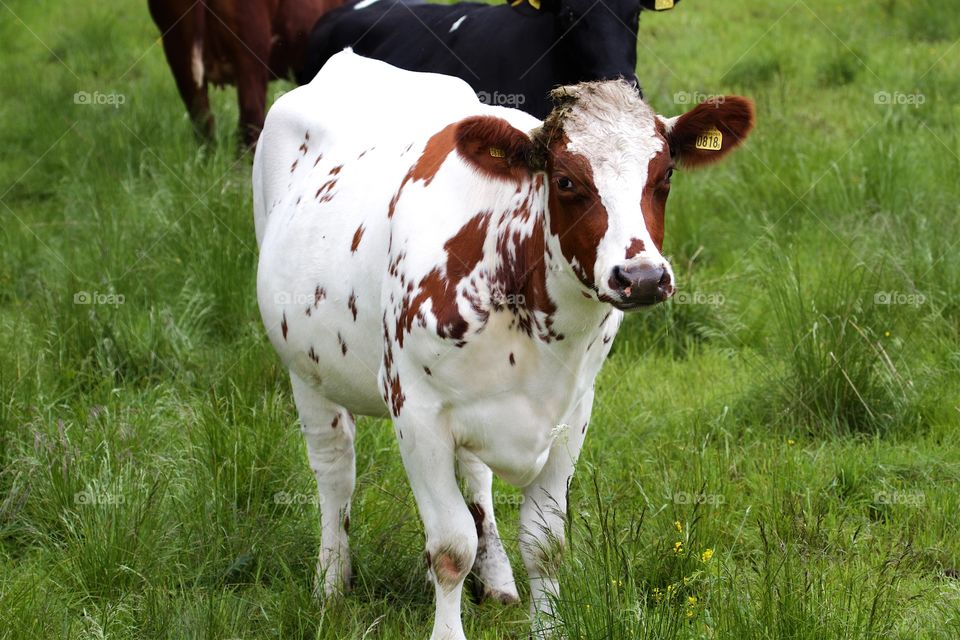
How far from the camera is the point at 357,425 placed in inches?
204

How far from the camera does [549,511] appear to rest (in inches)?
151

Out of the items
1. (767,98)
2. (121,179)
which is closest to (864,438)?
(767,98)

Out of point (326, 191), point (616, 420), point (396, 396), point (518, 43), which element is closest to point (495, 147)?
point (396, 396)

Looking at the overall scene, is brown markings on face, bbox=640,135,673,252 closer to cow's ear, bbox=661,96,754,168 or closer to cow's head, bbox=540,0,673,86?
cow's ear, bbox=661,96,754,168

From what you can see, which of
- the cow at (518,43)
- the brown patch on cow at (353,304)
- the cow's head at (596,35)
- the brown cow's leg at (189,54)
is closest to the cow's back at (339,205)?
the brown patch on cow at (353,304)

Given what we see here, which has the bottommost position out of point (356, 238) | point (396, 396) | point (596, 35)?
point (396, 396)

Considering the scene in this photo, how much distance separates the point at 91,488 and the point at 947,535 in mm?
2826

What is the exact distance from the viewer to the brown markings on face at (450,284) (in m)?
3.48

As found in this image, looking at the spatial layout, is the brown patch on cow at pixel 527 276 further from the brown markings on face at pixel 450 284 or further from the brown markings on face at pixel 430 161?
the brown markings on face at pixel 430 161

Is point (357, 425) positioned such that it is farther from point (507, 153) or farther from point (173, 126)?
point (173, 126)

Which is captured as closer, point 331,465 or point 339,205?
point 339,205

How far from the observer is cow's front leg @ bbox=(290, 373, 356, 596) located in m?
4.37

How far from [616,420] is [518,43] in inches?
84.7

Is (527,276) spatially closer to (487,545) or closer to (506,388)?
(506,388)
